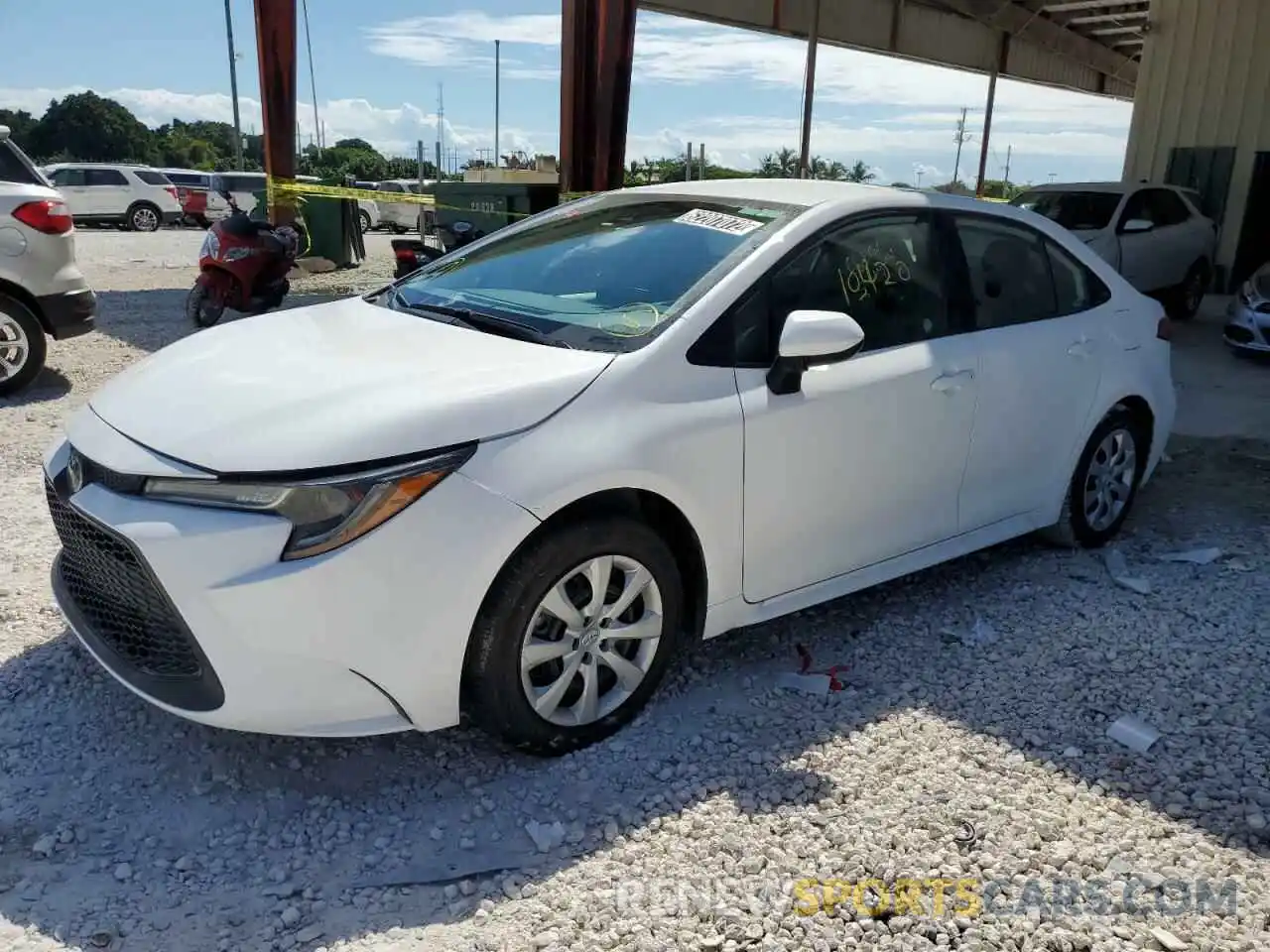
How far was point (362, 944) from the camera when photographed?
2.32 metres

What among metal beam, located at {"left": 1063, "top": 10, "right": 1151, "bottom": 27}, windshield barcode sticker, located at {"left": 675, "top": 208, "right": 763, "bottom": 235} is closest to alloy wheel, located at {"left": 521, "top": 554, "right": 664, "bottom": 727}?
windshield barcode sticker, located at {"left": 675, "top": 208, "right": 763, "bottom": 235}

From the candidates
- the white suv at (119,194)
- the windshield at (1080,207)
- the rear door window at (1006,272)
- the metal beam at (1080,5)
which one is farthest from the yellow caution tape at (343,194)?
the white suv at (119,194)

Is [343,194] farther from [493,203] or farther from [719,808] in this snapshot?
[719,808]

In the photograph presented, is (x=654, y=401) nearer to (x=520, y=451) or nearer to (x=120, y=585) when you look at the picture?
(x=520, y=451)

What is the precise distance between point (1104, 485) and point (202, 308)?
7955mm

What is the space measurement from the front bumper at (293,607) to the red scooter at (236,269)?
286 inches

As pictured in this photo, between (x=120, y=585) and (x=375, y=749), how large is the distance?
0.84 meters

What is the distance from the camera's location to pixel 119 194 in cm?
2641

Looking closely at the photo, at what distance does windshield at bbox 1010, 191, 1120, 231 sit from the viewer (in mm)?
11133

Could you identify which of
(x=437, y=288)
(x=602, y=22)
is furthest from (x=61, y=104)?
(x=437, y=288)

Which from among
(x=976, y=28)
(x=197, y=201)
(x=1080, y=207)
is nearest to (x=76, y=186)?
(x=197, y=201)

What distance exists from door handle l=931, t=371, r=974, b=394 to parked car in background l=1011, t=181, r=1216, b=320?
7615 mm

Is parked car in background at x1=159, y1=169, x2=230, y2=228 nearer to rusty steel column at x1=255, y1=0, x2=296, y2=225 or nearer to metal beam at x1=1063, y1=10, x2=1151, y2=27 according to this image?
rusty steel column at x1=255, y1=0, x2=296, y2=225

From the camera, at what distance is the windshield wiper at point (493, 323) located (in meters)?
3.12
